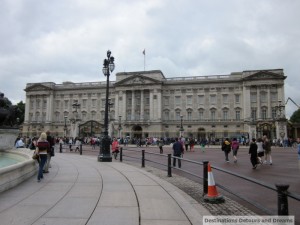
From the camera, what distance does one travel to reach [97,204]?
7320 mm

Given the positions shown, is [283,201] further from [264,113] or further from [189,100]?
[189,100]

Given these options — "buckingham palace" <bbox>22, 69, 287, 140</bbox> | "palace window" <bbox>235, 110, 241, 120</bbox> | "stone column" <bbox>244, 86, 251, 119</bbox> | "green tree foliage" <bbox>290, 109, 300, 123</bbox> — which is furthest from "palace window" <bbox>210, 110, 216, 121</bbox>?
"green tree foliage" <bbox>290, 109, 300, 123</bbox>

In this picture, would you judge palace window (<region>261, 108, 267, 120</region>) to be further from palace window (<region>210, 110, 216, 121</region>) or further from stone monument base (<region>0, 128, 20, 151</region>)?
stone monument base (<region>0, 128, 20, 151</region>)

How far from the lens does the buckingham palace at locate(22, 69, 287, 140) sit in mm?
77812

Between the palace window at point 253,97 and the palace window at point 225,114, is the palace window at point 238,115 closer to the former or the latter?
the palace window at point 225,114

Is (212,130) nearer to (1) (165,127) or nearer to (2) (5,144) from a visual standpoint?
(1) (165,127)

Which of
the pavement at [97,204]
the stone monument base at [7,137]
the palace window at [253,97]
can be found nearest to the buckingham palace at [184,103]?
the palace window at [253,97]

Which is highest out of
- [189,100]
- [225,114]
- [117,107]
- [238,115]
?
[189,100]

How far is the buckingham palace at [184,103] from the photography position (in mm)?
77812

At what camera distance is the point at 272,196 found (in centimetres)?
872

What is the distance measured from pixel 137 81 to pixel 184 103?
1508cm

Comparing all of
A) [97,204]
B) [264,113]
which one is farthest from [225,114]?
[97,204]

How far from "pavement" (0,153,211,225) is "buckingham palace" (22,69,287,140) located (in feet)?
209

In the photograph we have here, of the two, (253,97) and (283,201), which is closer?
(283,201)
